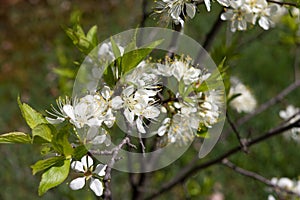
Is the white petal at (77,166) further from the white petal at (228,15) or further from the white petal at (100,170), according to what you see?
the white petal at (228,15)

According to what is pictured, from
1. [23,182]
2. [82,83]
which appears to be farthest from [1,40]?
[82,83]

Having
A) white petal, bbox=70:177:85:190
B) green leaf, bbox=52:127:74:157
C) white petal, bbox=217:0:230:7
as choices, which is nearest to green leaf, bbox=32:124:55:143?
green leaf, bbox=52:127:74:157

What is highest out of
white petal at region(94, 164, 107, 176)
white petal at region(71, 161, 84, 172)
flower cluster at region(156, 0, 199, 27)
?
flower cluster at region(156, 0, 199, 27)

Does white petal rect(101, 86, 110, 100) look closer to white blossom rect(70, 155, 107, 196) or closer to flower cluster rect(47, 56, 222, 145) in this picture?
flower cluster rect(47, 56, 222, 145)

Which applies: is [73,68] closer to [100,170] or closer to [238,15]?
[238,15]

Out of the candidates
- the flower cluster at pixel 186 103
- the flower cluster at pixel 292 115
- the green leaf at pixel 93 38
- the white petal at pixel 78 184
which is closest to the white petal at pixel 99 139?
the white petal at pixel 78 184
